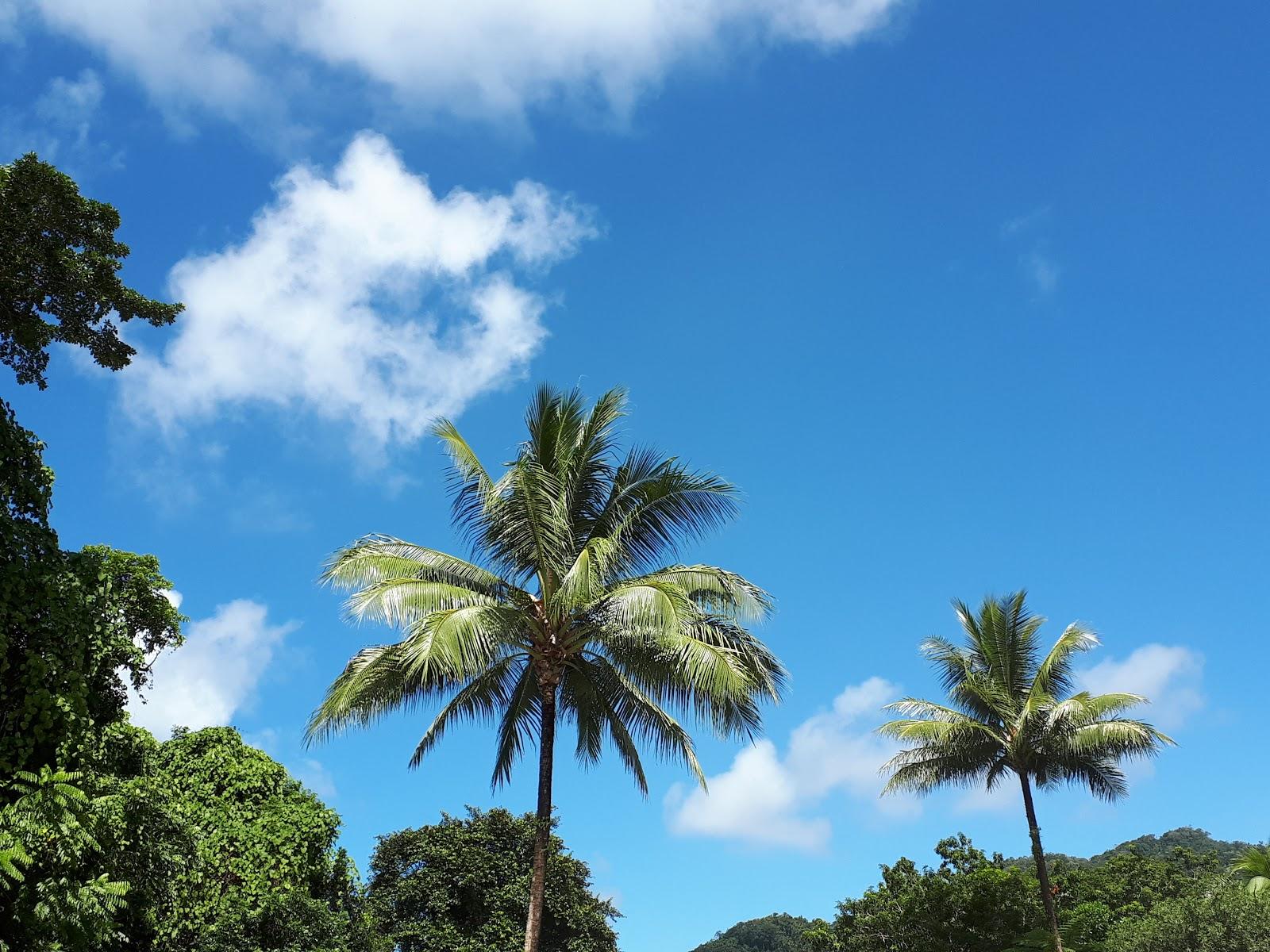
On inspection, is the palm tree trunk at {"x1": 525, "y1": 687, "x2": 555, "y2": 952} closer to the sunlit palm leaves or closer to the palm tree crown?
the sunlit palm leaves

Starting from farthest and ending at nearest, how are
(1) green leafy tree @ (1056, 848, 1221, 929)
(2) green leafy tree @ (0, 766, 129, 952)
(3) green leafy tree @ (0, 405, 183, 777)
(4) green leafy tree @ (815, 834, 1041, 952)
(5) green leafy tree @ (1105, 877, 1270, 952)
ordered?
(1) green leafy tree @ (1056, 848, 1221, 929) → (4) green leafy tree @ (815, 834, 1041, 952) → (5) green leafy tree @ (1105, 877, 1270, 952) → (3) green leafy tree @ (0, 405, 183, 777) → (2) green leafy tree @ (0, 766, 129, 952)

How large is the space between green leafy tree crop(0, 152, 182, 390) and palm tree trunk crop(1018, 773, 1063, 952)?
21.1 m

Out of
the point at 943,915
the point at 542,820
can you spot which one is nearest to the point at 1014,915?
the point at 943,915

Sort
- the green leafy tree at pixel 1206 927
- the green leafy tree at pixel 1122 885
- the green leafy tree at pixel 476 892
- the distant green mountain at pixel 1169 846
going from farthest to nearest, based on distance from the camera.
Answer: the distant green mountain at pixel 1169 846
the green leafy tree at pixel 1122 885
the green leafy tree at pixel 1206 927
the green leafy tree at pixel 476 892

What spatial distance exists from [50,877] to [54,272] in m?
6.70

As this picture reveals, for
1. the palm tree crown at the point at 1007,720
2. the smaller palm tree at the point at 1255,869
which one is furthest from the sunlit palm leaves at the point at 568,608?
the smaller palm tree at the point at 1255,869

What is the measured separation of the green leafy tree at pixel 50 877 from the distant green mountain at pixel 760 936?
59.5 m

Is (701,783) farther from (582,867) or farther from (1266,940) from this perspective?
(1266,940)

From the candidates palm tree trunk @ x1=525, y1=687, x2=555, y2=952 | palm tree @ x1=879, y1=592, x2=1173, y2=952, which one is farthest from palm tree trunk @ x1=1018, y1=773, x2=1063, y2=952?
palm tree trunk @ x1=525, y1=687, x2=555, y2=952

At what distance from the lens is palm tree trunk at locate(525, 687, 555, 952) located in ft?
49.5

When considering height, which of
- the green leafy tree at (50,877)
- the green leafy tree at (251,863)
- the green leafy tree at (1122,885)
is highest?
the green leafy tree at (1122,885)

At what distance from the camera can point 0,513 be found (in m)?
11.7

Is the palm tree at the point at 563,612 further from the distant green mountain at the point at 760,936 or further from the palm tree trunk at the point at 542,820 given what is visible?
the distant green mountain at the point at 760,936

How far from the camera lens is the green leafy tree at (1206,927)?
2300cm
